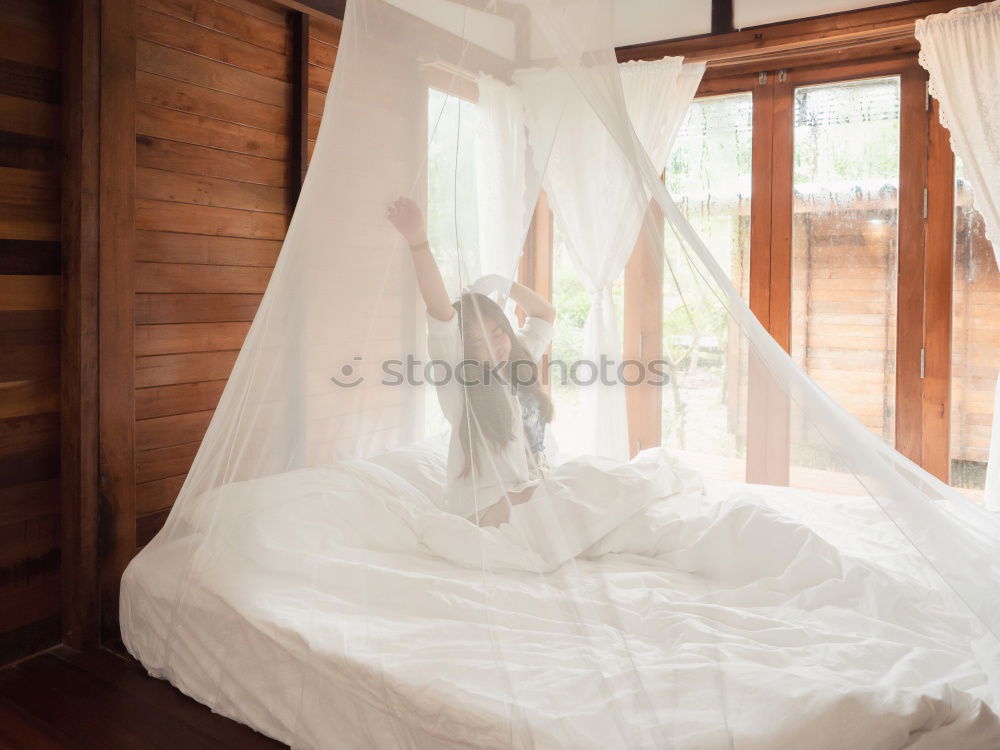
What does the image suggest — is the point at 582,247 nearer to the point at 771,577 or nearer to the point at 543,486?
the point at 543,486

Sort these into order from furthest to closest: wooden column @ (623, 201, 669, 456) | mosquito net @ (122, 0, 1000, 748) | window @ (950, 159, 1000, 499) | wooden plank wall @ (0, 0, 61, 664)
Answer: window @ (950, 159, 1000, 499) → wooden plank wall @ (0, 0, 61, 664) → wooden column @ (623, 201, 669, 456) → mosquito net @ (122, 0, 1000, 748)

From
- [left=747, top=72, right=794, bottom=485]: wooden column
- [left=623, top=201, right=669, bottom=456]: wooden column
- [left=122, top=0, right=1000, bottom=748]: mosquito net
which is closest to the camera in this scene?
[left=122, top=0, right=1000, bottom=748]: mosquito net

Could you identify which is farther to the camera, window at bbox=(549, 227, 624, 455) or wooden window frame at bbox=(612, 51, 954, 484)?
wooden window frame at bbox=(612, 51, 954, 484)

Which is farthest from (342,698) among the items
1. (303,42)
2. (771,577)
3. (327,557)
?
(303,42)

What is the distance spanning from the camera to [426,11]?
6.03 ft

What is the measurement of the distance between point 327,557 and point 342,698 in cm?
37

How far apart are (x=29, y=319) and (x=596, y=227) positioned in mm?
1591

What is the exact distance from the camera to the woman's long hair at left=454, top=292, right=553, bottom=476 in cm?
167

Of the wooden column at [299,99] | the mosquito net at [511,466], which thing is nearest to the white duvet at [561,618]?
the mosquito net at [511,466]

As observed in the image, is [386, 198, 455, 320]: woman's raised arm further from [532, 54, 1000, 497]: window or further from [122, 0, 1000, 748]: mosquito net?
[532, 54, 1000, 497]: window

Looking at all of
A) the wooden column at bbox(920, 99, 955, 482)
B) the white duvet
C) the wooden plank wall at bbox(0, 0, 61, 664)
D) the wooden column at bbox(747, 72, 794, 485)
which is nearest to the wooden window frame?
the wooden column at bbox(920, 99, 955, 482)

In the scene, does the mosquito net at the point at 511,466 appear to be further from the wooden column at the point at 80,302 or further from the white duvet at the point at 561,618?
the wooden column at the point at 80,302

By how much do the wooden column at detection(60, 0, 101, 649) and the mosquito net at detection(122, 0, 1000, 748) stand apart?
1.24 ft

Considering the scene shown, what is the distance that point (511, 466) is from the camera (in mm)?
1652
